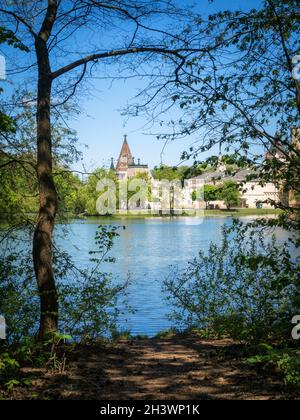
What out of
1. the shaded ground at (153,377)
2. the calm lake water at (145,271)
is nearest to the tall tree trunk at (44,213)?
the shaded ground at (153,377)

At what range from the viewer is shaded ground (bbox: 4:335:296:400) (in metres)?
5.88

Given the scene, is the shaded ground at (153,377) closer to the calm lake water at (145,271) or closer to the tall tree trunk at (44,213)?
the tall tree trunk at (44,213)

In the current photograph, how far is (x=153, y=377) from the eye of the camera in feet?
22.4

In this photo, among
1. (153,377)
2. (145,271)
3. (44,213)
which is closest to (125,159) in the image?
(145,271)

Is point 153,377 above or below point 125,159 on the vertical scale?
below

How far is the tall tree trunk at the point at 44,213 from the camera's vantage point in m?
8.22

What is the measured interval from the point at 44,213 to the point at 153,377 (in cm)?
327

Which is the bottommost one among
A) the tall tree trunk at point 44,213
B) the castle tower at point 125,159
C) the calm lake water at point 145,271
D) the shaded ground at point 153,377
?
the calm lake water at point 145,271

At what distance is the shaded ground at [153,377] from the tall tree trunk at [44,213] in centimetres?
81

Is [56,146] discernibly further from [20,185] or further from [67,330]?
[67,330]

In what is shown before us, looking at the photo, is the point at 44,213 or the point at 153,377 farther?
the point at 44,213

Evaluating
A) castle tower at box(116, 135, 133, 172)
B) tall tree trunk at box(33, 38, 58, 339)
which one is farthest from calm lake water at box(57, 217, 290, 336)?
castle tower at box(116, 135, 133, 172)

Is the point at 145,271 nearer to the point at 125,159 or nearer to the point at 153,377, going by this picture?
the point at 153,377

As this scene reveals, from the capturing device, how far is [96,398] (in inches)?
227
